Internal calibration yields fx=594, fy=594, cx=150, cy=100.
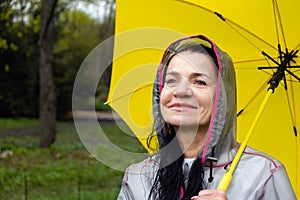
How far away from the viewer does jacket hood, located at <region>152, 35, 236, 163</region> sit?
231cm

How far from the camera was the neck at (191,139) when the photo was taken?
7.84 feet

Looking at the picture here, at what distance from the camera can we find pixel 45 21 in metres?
13.0

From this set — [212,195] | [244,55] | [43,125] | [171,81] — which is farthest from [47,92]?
[212,195]

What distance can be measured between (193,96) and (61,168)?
785 centimetres

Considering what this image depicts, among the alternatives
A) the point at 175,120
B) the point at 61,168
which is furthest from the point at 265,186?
the point at 61,168

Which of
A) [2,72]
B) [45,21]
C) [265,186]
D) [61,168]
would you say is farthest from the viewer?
[2,72]

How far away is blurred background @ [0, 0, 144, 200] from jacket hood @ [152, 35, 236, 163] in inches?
55.3

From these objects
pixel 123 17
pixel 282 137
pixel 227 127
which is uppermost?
pixel 123 17

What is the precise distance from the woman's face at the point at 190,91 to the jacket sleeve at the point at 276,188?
0.34m

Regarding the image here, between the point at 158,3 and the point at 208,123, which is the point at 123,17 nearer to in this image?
the point at 158,3

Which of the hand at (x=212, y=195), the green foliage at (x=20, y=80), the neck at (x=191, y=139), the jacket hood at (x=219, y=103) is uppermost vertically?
the jacket hood at (x=219, y=103)

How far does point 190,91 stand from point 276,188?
1.63 feet

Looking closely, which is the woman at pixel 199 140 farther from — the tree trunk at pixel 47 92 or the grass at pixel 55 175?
the tree trunk at pixel 47 92

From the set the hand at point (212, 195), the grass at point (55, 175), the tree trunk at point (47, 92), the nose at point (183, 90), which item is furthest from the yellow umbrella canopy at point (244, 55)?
the tree trunk at point (47, 92)
